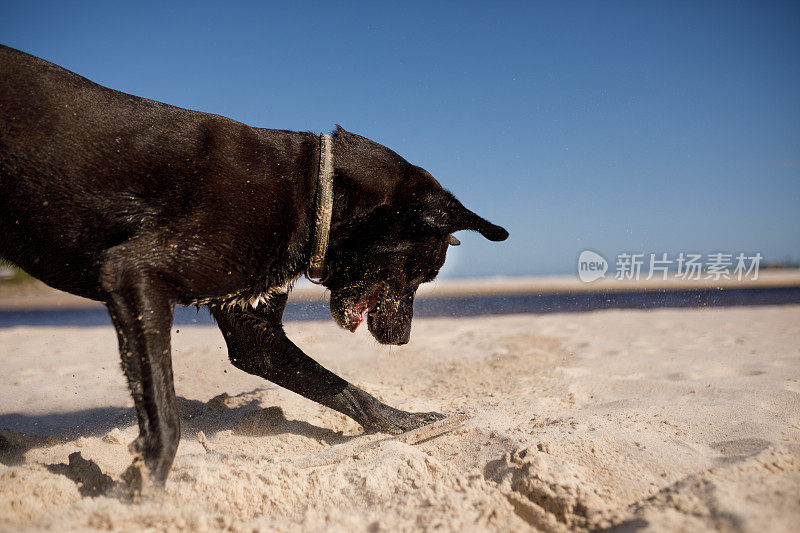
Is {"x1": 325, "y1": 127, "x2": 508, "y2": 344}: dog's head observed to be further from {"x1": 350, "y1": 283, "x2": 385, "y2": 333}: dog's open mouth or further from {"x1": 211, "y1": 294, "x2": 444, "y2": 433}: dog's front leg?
{"x1": 211, "y1": 294, "x2": 444, "y2": 433}: dog's front leg

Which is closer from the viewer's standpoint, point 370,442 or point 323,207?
point 323,207

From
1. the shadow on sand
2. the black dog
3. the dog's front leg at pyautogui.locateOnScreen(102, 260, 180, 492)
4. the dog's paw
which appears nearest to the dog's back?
the black dog

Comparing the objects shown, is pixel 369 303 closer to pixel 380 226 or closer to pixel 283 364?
pixel 380 226

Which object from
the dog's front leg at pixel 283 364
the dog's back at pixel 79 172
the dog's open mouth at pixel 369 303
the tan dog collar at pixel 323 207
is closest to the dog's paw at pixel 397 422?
the dog's front leg at pixel 283 364

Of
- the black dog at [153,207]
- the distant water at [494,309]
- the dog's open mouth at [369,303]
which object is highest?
the black dog at [153,207]

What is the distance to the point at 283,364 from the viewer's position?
2.81 meters

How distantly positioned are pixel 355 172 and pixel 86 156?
1.16m

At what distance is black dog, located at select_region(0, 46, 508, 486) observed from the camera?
2.02 m

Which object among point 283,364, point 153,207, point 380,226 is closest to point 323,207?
point 380,226

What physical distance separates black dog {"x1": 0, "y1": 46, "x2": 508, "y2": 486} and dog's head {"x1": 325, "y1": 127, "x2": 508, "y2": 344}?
1 centimetres

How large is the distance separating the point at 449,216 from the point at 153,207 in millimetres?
1373

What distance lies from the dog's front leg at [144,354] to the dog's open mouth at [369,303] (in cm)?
101

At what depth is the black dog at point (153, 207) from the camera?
2.02 meters

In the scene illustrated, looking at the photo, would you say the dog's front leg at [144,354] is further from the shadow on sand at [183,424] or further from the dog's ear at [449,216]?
the dog's ear at [449,216]
